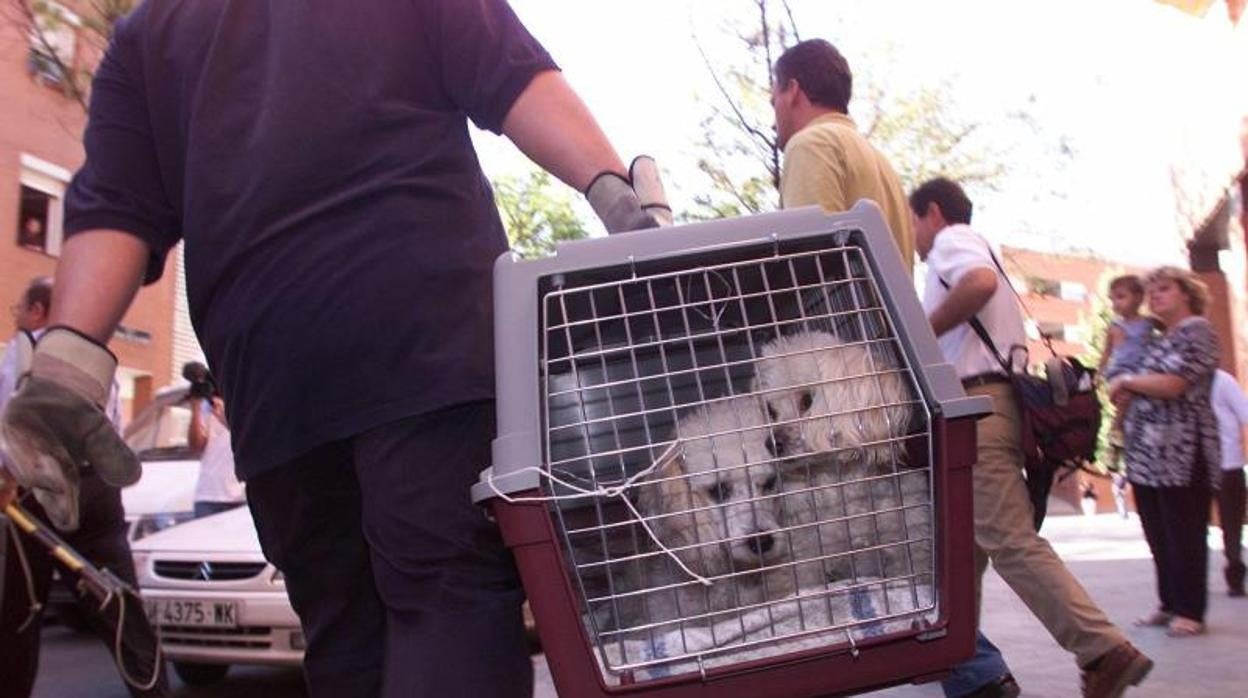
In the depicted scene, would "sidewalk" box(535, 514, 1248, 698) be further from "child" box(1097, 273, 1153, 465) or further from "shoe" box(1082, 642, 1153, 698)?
"child" box(1097, 273, 1153, 465)

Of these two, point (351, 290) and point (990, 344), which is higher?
point (351, 290)

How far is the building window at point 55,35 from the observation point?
15070 millimetres

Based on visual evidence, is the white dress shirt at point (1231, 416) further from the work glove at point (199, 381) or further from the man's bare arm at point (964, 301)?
the work glove at point (199, 381)

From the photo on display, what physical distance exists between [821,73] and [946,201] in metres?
0.84

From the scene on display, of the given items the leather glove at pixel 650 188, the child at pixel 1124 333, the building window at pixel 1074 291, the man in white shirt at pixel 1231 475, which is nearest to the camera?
the leather glove at pixel 650 188

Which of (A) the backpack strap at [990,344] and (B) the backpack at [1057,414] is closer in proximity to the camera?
(B) the backpack at [1057,414]

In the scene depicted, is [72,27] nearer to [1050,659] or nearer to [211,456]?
[211,456]

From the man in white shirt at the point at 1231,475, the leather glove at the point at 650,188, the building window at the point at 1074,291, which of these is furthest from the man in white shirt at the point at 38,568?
the building window at the point at 1074,291

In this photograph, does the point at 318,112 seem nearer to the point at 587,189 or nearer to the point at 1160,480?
the point at 587,189

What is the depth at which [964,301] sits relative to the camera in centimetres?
396

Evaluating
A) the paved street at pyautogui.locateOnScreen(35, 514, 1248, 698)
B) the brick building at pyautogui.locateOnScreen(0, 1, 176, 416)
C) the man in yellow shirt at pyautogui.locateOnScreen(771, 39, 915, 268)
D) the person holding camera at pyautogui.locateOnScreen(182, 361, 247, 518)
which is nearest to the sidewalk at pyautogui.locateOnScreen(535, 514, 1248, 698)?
the paved street at pyautogui.locateOnScreen(35, 514, 1248, 698)

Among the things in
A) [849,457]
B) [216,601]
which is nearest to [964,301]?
[849,457]

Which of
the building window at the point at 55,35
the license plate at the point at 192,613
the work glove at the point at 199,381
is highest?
the building window at the point at 55,35

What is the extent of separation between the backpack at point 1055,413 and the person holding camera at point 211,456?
14.8 ft
